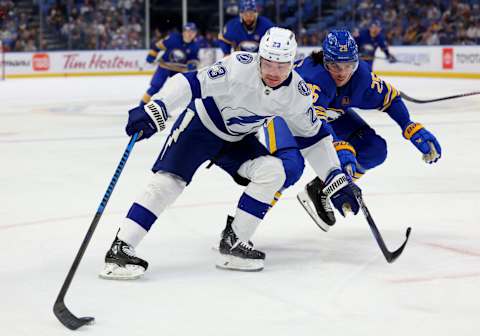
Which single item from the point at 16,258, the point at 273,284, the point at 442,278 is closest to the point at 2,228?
the point at 16,258

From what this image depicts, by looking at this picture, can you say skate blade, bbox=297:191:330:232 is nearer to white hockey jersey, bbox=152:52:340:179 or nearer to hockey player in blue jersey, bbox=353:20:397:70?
white hockey jersey, bbox=152:52:340:179

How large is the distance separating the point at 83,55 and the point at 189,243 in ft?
48.5

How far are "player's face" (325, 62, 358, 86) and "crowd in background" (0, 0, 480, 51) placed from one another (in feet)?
42.2

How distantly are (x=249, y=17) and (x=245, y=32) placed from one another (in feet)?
0.73

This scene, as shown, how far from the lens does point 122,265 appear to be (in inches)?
129

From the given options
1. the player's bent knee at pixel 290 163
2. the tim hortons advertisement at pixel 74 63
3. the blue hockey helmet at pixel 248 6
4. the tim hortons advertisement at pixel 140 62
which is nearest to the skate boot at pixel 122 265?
the player's bent knee at pixel 290 163

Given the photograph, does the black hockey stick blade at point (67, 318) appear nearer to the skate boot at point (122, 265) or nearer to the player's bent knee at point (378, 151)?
the skate boot at point (122, 265)

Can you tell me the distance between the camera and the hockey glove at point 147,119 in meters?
3.10

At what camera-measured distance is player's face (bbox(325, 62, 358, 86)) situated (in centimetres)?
377

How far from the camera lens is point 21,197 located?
506 centimetres

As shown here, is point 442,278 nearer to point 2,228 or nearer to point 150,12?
point 2,228

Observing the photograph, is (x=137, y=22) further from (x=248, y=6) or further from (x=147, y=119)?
(x=147, y=119)

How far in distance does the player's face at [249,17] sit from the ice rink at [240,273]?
125 inches

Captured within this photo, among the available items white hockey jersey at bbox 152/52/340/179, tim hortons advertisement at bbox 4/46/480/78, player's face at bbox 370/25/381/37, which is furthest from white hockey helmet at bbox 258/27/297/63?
tim hortons advertisement at bbox 4/46/480/78
